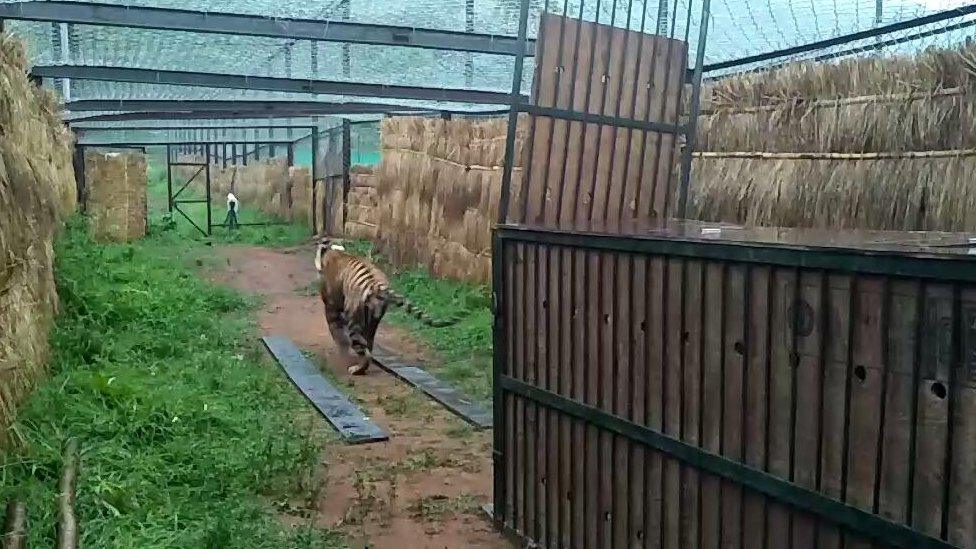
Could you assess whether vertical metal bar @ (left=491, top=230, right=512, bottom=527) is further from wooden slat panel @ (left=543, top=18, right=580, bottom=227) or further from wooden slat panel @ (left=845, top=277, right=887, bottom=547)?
wooden slat panel @ (left=845, top=277, right=887, bottom=547)

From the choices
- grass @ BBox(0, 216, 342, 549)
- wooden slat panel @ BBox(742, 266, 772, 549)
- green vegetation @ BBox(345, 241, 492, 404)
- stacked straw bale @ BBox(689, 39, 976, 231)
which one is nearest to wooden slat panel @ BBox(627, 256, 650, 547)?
wooden slat panel @ BBox(742, 266, 772, 549)

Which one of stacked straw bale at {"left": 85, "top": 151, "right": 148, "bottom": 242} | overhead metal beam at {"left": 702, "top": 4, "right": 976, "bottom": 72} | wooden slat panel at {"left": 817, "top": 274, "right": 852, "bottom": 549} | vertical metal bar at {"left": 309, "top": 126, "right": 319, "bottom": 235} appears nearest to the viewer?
wooden slat panel at {"left": 817, "top": 274, "right": 852, "bottom": 549}

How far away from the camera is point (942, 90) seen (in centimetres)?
539

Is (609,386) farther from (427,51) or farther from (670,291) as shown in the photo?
(427,51)

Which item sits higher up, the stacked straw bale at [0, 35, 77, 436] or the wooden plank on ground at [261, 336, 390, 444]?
the stacked straw bale at [0, 35, 77, 436]

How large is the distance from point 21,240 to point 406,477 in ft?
9.01

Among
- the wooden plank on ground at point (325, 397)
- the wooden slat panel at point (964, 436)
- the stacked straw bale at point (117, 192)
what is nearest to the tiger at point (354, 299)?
the wooden plank on ground at point (325, 397)

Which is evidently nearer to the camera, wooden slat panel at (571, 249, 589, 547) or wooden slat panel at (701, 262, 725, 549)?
wooden slat panel at (701, 262, 725, 549)

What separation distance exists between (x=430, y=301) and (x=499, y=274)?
8042 millimetres

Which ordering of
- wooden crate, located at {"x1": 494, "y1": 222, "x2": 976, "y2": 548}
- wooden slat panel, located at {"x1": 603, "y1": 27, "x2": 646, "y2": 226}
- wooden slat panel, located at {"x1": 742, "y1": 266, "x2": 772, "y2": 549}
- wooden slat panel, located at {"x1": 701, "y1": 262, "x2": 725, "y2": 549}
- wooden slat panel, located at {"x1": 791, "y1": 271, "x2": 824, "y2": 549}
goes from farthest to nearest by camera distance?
wooden slat panel, located at {"x1": 603, "y1": 27, "x2": 646, "y2": 226} < wooden slat panel, located at {"x1": 701, "y1": 262, "x2": 725, "y2": 549} < wooden slat panel, located at {"x1": 742, "y1": 266, "x2": 772, "y2": 549} < wooden slat panel, located at {"x1": 791, "y1": 271, "x2": 824, "y2": 549} < wooden crate, located at {"x1": 494, "y1": 222, "x2": 976, "y2": 548}

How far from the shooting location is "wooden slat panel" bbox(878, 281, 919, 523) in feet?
8.65

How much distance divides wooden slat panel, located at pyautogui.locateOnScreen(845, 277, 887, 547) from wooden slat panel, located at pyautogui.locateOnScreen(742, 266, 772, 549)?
0.38m

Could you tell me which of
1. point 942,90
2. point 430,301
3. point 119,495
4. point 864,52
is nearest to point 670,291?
point 942,90

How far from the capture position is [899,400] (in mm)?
2689
